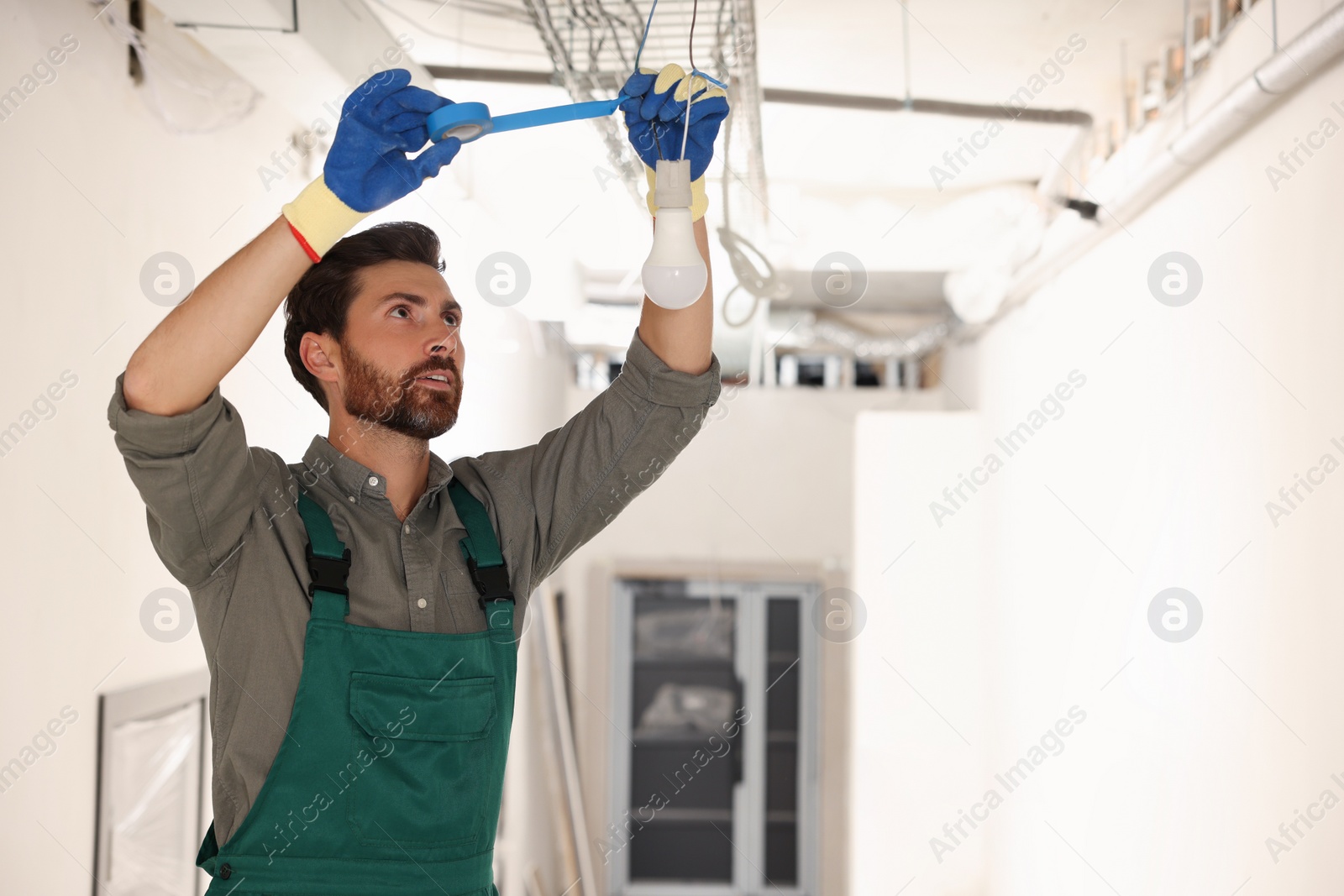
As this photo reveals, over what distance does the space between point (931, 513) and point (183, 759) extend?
142 inches

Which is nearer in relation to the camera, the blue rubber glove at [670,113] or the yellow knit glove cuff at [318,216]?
the yellow knit glove cuff at [318,216]

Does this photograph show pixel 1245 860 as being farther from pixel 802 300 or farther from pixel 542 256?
pixel 802 300

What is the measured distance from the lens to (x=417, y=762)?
45.8 inches

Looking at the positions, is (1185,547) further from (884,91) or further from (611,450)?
(611,450)

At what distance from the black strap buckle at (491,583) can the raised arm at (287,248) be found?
382 mm

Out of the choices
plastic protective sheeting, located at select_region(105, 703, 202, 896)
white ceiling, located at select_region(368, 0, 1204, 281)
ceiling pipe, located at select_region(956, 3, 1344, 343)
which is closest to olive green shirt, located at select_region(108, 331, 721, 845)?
plastic protective sheeting, located at select_region(105, 703, 202, 896)

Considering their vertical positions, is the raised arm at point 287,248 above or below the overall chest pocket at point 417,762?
above

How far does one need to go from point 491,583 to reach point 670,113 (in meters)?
0.59

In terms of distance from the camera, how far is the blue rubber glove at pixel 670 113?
4.01 ft

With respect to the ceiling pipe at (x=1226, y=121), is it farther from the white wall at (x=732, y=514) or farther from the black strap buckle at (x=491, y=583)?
the white wall at (x=732, y=514)

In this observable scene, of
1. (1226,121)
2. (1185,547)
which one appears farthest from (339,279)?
(1185,547)

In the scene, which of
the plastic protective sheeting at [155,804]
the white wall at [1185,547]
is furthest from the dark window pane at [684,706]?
the plastic protective sheeting at [155,804]

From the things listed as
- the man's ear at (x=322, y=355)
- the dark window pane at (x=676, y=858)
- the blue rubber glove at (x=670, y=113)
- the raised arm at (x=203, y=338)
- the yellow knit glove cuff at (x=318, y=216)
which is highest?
the blue rubber glove at (x=670, y=113)

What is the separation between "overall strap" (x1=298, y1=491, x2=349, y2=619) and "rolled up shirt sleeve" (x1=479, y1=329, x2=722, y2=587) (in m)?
0.26
